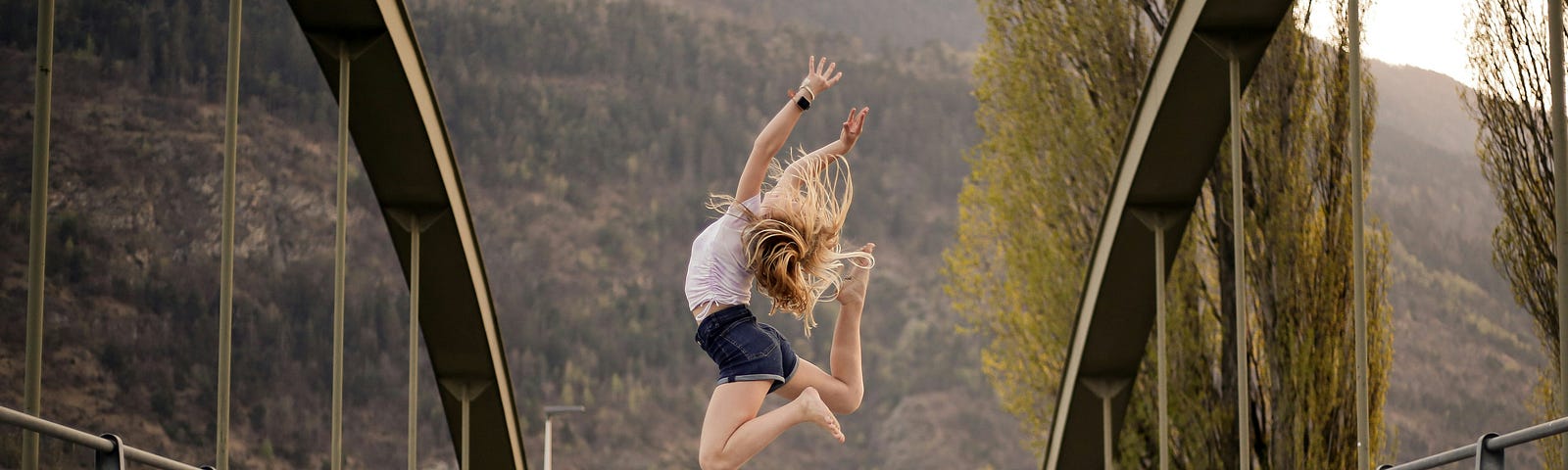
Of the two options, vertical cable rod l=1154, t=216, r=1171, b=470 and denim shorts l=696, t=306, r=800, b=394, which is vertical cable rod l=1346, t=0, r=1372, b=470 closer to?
denim shorts l=696, t=306, r=800, b=394

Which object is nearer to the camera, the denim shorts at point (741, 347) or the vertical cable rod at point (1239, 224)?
the denim shorts at point (741, 347)

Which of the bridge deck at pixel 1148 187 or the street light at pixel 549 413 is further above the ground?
the bridge deck at pixel 1148 187

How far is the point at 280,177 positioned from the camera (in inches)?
2124

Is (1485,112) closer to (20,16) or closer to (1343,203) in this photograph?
Answer: (1343,203)

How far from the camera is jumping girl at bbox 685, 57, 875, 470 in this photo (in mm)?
5996

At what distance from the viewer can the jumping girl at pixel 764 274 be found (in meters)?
6.00

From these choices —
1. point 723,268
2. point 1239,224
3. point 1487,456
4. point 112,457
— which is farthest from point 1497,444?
point 112,457

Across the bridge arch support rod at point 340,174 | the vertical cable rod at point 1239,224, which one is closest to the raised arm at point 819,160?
the vertical cable rod at point 1239,224

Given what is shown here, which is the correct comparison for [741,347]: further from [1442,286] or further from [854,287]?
[1442,286]

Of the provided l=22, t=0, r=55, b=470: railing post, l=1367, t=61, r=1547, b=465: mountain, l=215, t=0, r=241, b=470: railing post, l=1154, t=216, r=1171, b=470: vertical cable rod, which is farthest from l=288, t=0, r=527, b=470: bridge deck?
l=1367, t=61, r=1547, b=465: mountain

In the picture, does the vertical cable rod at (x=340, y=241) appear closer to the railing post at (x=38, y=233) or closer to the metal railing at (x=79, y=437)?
the railing post at (x=38, y=233)

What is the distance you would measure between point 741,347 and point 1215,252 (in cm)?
1066

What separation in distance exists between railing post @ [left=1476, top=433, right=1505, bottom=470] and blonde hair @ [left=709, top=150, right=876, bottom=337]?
98.2 inches

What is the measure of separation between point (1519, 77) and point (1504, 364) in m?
17.9
